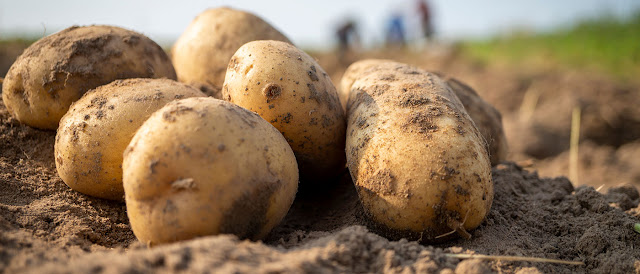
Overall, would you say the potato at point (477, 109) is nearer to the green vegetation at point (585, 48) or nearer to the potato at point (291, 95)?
the potato at point (291, 95)

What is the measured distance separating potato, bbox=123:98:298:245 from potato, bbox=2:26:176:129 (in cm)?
87

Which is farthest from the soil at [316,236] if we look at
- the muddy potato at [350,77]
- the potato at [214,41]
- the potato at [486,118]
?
the potato at [214,41]

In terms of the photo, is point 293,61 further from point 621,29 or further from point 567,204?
point 621,29

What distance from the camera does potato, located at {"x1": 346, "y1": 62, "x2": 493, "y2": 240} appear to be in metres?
1.85

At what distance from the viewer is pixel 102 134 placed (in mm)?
1938

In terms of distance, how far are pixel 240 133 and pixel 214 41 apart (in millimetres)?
1236

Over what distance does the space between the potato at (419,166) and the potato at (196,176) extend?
53 centimetres

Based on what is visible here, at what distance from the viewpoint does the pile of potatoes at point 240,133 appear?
1.60 meters

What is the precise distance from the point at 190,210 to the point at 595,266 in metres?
1.77

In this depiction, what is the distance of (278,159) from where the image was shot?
1.79 metres

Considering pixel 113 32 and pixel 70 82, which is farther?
pixel 113 32

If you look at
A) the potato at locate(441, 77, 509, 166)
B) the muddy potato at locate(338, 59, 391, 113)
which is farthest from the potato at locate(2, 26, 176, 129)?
the potato at locate(441, 77, 509, 166)

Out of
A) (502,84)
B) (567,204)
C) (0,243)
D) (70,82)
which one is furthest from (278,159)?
(502,84)

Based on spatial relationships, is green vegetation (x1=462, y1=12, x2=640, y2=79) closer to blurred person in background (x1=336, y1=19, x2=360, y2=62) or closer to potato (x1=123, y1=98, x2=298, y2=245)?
blurred person in background (x1=336, y1=19, x2=360, y2=62)
